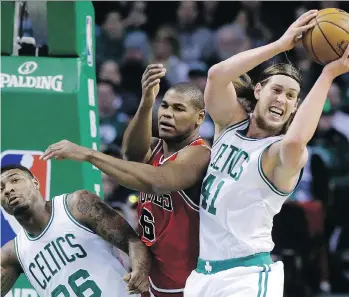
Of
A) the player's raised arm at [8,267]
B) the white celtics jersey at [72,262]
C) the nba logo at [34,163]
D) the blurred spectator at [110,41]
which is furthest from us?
the blurred spectator at [110,41]

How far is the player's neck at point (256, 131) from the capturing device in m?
5.54

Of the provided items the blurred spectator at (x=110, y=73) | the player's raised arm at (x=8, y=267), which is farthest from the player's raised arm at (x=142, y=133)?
the blurred spectator at (x=110, y=73)

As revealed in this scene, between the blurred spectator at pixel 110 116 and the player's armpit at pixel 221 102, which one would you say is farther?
the blurred spectator at pixel 110 116

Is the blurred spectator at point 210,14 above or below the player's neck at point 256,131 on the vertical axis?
above

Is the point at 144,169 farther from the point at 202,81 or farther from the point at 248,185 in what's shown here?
the point at 202,81

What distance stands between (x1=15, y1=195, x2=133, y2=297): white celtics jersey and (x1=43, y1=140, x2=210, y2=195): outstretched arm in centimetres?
64

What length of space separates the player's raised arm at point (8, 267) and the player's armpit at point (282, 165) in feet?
5.87

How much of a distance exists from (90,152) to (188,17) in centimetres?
717

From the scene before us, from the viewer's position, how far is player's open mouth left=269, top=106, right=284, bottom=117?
213 inches

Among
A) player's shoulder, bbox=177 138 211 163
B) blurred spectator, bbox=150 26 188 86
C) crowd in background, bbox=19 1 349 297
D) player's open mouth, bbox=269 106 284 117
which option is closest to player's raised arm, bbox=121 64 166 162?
player's shoulder, bbox=177 138 211 163

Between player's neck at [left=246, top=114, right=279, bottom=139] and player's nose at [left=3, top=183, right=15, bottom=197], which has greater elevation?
player's neck at [left=246, top=114, right=279, bottom=139]

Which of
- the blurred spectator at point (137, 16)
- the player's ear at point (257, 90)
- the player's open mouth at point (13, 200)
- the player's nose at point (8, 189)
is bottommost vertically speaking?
the player's open mouth at point (13, 200)

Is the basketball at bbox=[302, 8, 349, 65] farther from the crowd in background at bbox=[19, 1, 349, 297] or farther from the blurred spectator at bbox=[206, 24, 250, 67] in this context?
the blurred spectator at bbox=[206, 24, 250, 67]

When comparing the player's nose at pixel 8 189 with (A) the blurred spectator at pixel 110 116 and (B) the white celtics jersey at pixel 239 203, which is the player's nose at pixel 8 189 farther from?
(A) the blurred spectator at pixel 110 116
